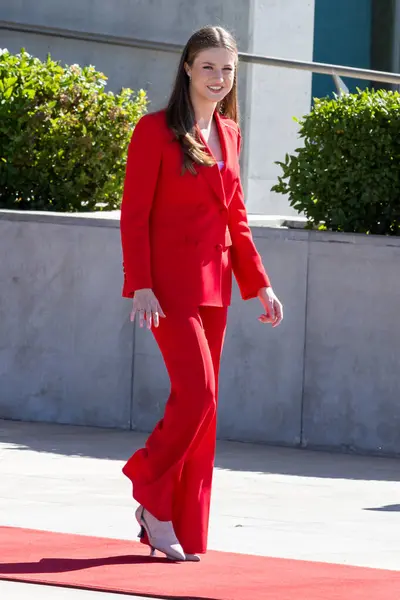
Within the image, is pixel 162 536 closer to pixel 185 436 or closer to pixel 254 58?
pixel 185 436

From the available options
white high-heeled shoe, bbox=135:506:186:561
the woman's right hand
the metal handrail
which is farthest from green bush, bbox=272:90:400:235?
white high-heeled shoe, bbox=135:506:186:561

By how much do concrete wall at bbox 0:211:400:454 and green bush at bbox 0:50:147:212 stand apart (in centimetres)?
54

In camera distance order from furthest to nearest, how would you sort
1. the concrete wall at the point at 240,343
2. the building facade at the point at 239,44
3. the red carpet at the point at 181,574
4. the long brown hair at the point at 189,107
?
1. the building facade at the point at 239,44
2. the concrete wall at the point at 240,343
3. the long brown hair at the point at 189,107
4. the red carpet at the point at 181,574

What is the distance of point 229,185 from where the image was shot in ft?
17.9

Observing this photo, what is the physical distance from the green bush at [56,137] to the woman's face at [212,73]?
392 centimetres

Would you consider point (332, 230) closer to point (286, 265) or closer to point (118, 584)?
point (286, 265)

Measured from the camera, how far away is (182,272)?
17.4 ft

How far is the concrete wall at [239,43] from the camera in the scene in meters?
12.6

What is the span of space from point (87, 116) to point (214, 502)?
133 inches

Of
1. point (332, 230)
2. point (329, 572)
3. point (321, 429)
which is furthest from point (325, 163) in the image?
point (329, 572)

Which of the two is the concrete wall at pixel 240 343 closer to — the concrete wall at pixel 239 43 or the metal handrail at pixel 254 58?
the metal handrail at pixel 254 58

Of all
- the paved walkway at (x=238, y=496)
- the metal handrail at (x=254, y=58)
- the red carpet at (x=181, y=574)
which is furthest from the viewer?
the metal handrail at (x=254, y=58)

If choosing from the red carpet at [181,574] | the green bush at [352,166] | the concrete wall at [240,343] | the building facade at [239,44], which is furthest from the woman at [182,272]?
the building facade at [239,44]

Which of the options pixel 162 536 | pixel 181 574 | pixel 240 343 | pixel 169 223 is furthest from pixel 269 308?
pixel 240 343
